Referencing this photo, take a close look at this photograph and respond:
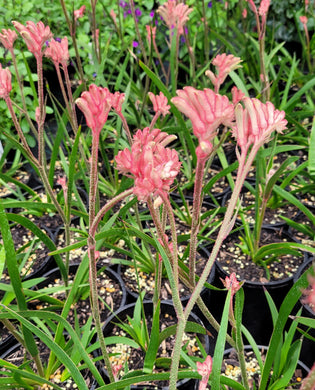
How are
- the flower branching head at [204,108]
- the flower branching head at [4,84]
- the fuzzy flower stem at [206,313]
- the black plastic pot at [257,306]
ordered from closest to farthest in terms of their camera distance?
the flower branching head at [204,108]
the fuzzy flower stem at [206,313]
the flower branching head at [4,84]
the black plastic pot at [257,306]

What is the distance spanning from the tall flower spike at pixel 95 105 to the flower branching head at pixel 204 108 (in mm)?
120

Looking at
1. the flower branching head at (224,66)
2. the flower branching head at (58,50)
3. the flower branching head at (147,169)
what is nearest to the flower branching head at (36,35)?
the flower branching head at (58,50)

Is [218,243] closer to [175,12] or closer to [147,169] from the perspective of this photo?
[147,169]

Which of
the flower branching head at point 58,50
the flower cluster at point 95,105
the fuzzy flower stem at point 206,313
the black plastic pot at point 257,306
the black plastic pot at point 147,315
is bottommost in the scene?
the black plastic pot at point 257,306

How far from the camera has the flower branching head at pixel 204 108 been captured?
0.49m

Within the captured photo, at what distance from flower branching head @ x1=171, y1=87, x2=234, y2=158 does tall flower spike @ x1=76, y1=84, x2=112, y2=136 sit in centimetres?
12

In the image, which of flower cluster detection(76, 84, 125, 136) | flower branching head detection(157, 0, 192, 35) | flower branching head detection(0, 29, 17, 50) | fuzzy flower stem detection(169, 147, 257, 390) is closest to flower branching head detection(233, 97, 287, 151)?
fuzzy flower stem detection(169, 147, 257, 390)

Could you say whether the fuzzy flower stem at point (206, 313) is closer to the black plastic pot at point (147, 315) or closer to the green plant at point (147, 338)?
the green plant at point (147, 338)

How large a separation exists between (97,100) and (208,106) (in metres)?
0.16

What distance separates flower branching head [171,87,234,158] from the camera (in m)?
0.49

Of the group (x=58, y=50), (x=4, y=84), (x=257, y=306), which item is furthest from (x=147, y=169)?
(x=257, y=306)

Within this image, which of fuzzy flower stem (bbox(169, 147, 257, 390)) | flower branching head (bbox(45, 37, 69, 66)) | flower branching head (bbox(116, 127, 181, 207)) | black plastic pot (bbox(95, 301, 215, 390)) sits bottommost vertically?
black plastic pot (bbox(95, 301, 215, 390))

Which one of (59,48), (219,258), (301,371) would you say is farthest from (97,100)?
(219,258)

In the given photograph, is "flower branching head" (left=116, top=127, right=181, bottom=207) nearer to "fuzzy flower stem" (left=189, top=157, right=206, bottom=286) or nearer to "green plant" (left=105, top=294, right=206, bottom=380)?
"fuzzy flower stem" (left=189, top=157, right=206, bottom=286)
